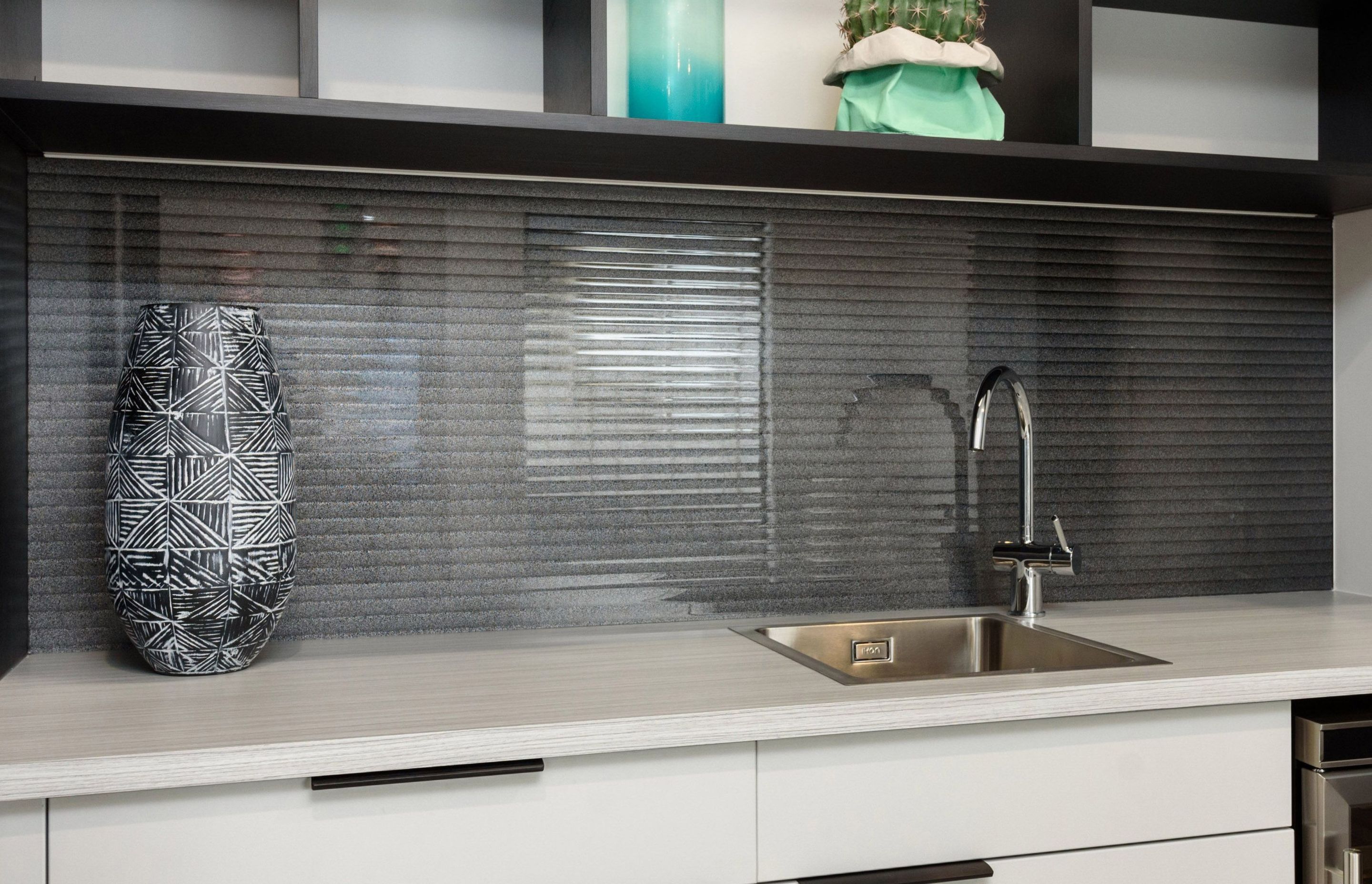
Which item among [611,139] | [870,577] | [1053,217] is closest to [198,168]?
[611,139]

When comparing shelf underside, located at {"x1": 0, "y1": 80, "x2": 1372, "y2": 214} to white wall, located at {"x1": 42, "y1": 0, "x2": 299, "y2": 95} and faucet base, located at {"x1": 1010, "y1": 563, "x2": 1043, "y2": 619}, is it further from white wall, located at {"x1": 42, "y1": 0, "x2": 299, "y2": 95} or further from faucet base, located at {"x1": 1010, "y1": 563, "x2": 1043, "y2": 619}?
faucet base, located at {"x1": 1010, "y1": 563, "x2": 1043, "y2": 619}

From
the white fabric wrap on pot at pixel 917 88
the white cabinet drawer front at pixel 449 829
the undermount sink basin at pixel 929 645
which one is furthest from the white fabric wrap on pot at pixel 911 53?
the white cabinet drawer front at pixel 449 829

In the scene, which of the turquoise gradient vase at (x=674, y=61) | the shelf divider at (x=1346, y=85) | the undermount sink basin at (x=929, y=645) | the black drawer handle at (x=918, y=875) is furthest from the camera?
the shelf divider at (x=1346, y=85)

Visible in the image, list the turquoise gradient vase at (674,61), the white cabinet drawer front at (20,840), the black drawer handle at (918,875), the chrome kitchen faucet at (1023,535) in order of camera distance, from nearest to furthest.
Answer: the white cabinet drawer front at (20,840), the black drawer handle at (918,875), the turquoise gradient vase at (674,61), the chrome kitchen faucet at (1023,535)

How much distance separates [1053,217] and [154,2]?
150cm

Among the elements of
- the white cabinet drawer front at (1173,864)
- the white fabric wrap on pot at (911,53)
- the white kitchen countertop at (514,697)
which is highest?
the white fabric wrap on pot at (911,53)

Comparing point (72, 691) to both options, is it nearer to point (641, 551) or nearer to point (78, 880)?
point (78, 880)

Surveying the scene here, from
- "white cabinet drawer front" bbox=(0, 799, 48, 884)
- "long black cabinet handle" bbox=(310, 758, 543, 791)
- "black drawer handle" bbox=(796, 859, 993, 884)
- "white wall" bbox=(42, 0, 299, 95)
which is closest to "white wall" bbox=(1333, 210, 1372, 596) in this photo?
"black drawer handle" bbox=(796, 859, 993, 884)

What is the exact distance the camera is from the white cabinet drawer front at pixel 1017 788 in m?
1.20

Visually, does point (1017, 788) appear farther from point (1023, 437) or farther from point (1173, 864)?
point (1023, 437)

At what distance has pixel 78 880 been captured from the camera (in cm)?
103

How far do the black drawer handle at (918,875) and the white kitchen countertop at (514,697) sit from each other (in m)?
0.17

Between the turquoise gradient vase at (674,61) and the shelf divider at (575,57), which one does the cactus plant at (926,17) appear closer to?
the turquoise gradient vase at (674,61)

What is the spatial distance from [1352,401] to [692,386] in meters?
1.29
